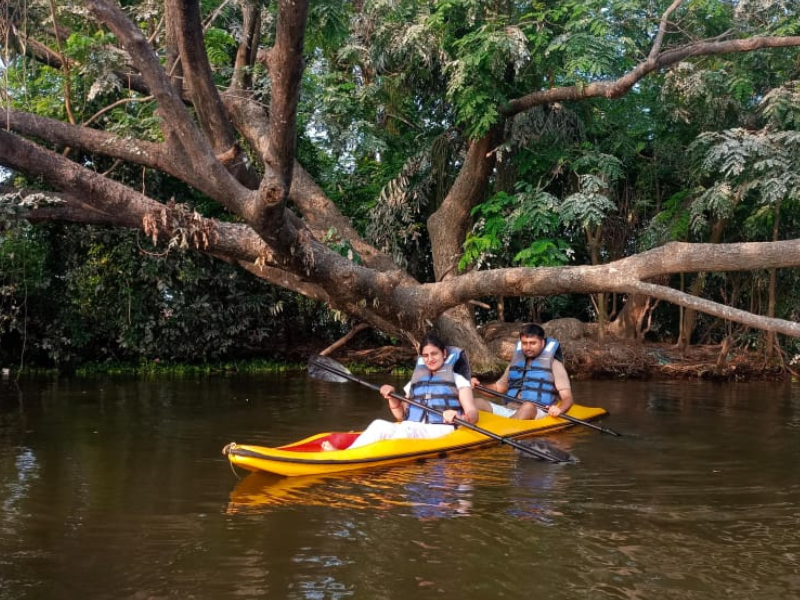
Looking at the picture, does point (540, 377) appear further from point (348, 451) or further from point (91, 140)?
point (91, 140)

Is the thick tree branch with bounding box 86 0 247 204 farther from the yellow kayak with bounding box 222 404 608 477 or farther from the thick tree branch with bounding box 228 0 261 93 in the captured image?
the thick tree branch with bounding box 228 0 261 93

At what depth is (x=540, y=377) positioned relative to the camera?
7293 mm

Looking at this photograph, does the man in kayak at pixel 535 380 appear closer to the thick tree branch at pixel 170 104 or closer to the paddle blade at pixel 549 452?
the paddle blade at pixel 549 452

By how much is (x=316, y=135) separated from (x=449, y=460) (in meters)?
6.59

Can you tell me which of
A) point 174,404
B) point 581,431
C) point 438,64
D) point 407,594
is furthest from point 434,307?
point 407,594

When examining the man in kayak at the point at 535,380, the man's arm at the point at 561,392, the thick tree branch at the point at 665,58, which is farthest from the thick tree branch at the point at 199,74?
the thick tree branch at the point at 665,58

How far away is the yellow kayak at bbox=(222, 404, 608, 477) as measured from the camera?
4977mm

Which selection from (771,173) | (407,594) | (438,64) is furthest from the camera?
(438,64)

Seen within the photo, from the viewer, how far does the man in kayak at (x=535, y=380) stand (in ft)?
23.4

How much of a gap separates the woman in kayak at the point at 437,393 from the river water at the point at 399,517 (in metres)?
0.29

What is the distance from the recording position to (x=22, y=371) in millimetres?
11750

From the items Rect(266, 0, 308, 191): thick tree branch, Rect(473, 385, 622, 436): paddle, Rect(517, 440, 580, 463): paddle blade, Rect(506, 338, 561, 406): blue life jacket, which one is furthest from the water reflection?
Rect(266, 0, 308, 191): thick tree branch

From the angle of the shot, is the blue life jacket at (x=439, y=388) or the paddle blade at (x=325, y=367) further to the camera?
the paddle blade at (x=325, y=367)

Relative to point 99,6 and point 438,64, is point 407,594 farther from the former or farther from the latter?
point 438,64
